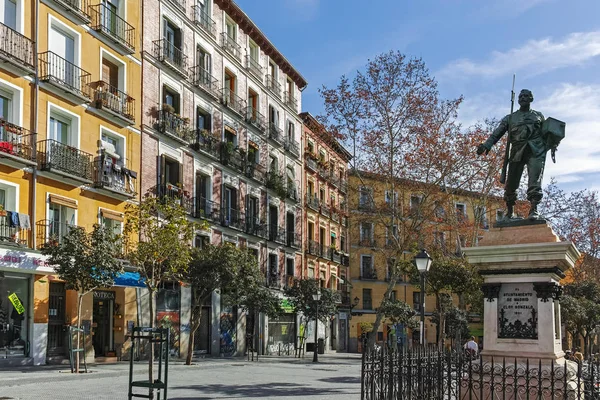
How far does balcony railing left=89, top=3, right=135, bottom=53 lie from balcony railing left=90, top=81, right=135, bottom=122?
1.91 metres

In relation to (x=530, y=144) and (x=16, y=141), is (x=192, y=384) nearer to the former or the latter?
(x=16, y=141)

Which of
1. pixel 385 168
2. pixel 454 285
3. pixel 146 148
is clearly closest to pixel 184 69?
pixel 146 148

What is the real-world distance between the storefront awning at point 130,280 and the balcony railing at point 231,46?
1528 centimetres

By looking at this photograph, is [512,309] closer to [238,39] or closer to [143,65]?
[143,65]

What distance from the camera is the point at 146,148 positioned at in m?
30.6

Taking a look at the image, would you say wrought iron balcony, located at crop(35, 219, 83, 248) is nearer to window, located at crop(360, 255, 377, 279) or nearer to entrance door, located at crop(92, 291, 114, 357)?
entrance door, located at crop(92, 291, 114, 357)

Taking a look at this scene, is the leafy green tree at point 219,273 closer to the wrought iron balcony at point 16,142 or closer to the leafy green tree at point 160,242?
the leafy green tree at point 160,242

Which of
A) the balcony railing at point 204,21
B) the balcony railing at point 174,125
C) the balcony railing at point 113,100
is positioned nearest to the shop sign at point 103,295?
the balcony railing at point 113,100

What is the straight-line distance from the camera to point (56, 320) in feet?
83.1

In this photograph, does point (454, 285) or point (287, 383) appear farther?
point (454, 285)

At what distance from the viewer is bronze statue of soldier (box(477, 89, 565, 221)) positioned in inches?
460

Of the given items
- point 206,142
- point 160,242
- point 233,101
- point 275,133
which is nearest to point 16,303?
point 160,242

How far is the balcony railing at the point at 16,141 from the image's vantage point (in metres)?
22.6

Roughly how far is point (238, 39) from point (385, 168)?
14.1 m
